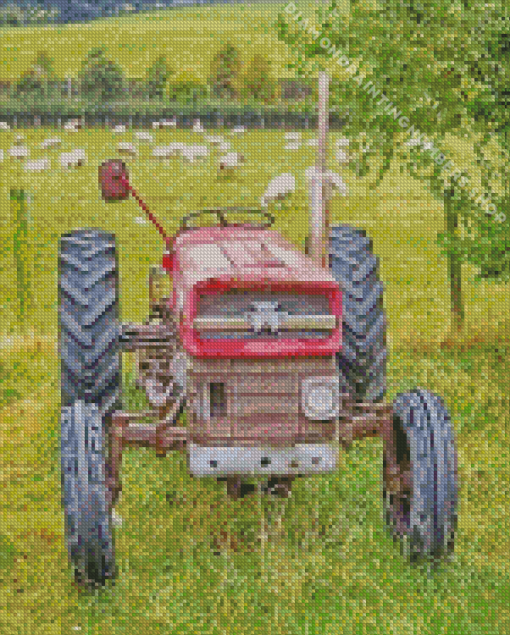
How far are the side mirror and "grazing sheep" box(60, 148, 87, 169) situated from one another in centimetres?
1917

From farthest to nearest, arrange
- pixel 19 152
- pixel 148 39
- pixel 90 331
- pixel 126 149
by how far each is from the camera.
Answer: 1. pixel 148 39
2. pixel 126 149
3. pixel 19 152
4. pixel 90 331

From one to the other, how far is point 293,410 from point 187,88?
114 feet

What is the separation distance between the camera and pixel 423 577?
222 inches

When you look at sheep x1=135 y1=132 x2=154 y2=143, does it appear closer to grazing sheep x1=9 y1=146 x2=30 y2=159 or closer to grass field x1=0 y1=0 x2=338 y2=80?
grazing sheep x1=9 y1=146 x2=30 y2=159

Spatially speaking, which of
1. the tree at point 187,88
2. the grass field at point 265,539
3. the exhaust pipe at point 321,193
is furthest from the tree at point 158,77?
the exhaust pipe at point 321,193

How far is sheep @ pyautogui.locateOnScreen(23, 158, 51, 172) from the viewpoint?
2445 cm

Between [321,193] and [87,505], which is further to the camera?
[321,193]

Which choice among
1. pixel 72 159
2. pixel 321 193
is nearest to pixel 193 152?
pixel 72 159

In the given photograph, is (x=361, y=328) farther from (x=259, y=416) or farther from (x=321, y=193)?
(x=259, y=416)

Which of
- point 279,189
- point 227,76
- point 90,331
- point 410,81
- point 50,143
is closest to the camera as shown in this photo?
point 90,331

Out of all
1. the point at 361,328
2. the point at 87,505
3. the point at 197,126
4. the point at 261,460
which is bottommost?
the point at 197,126

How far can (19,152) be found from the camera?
26.7 m

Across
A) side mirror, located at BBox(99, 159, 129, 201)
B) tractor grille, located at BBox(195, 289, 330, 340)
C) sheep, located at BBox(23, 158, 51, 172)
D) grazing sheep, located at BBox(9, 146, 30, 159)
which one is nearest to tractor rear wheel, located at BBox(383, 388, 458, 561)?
tractor grille, located at BBox(195, 289, 330, 340)

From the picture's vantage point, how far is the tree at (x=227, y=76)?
38.6 m
